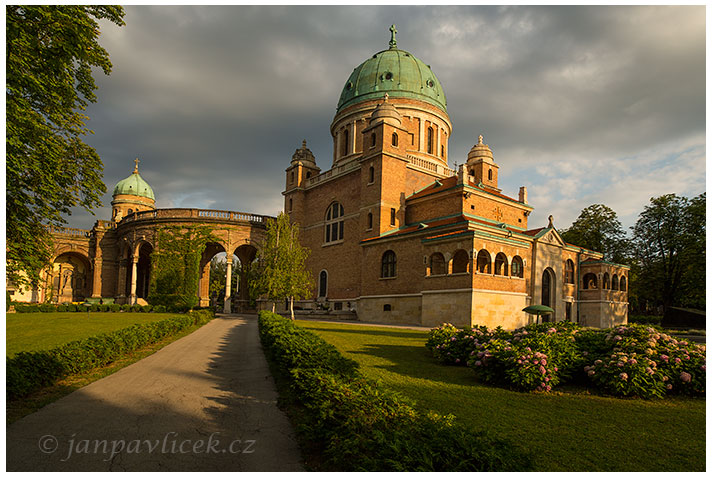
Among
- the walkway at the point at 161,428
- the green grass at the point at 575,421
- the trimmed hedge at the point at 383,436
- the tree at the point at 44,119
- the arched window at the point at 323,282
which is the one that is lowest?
the walkway at the point at 161,428

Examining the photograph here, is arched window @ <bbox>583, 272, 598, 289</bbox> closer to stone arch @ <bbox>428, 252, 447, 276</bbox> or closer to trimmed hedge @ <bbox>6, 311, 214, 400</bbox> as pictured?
stone arch @ <bbox>428, 252, 447, 276</bbox>

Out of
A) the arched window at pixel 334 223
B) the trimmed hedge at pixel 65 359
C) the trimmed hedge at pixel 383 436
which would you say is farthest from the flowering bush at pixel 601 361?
the arched window at pixel 334 223

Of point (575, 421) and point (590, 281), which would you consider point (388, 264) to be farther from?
point (575, 421)

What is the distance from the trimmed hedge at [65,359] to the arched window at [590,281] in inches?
1443

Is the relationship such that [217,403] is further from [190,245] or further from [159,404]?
[190,245]

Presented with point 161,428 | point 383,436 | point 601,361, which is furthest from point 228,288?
point 383,436

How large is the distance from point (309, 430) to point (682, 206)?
52.0 m

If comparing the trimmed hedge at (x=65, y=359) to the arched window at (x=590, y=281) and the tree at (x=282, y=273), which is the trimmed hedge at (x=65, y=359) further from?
the arched window at (x=590, y=281)

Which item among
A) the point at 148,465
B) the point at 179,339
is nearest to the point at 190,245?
the point at 179,339

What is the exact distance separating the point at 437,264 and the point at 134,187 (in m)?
56.4

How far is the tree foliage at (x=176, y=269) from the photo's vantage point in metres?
39.6

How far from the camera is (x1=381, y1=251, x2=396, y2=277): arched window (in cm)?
3381

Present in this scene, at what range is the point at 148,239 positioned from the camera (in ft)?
154

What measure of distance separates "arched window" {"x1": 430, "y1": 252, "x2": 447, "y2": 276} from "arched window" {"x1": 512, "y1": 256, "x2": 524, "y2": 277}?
492 cm
